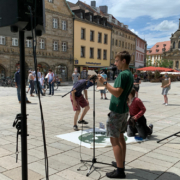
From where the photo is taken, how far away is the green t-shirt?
2920mm

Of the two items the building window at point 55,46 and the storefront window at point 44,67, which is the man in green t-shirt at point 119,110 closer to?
the storefront window at point 44,67

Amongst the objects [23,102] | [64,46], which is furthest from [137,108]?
[64,46]

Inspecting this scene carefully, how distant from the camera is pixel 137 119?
5160 mm

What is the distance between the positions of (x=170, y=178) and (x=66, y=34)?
32190 mm

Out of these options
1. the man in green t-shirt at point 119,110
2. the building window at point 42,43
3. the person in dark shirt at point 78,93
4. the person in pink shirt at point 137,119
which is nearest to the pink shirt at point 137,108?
the person in pink shirt at point 137,119

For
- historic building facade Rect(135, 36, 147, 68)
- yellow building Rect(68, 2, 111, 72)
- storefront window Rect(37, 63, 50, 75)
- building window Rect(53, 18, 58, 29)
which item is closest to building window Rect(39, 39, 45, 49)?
storefront window Rect(37, 63, 50, 75)

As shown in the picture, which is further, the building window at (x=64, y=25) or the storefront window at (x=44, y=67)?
the building window at (x=64, y=25)

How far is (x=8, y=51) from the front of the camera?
26844 mm

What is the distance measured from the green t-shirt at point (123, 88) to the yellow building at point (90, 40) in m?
32.7

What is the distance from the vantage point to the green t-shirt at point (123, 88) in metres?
2.92

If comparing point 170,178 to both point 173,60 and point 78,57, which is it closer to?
point 78,57

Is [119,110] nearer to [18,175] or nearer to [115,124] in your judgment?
[115,124]

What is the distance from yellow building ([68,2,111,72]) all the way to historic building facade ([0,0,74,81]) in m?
1.60

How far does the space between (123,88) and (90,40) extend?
119 feet
